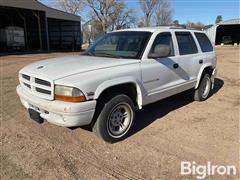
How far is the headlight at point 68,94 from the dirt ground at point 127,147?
2.97 feet

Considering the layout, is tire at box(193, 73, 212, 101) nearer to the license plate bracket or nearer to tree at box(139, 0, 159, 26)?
the license plate bracket

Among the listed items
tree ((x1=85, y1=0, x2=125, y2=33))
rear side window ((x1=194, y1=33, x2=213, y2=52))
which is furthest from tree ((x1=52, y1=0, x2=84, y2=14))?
rear side window ((x1=194, y1=33, x2=213, y2=52))

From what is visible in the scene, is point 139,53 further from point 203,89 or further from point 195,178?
point 203,89

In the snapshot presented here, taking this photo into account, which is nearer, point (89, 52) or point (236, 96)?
point (89, 52)

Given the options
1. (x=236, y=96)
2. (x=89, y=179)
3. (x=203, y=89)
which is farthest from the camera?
(x=236, y=96)

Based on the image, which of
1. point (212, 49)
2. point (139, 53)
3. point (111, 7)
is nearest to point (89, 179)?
point (139, 53)

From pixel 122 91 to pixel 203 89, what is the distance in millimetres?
3206

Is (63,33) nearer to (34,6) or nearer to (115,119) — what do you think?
(34,6)

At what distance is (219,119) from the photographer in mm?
5148

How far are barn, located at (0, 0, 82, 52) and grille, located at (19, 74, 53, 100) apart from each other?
22046mm

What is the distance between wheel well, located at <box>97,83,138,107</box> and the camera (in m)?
3.81

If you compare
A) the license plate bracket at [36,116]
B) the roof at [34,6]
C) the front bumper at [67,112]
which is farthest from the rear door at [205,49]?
the roof at [34,6]

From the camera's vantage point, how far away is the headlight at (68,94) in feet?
11.1

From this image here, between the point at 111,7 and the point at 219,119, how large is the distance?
48.1 m
